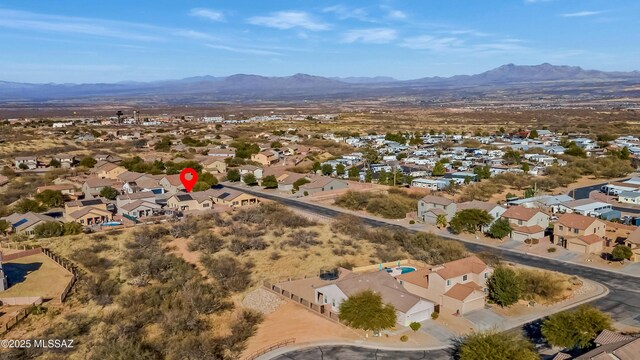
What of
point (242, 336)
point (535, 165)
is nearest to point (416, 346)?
point (242, 336)

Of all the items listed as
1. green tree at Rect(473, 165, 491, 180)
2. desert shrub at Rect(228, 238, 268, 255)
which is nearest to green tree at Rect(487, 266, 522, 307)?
desert shrub at Rect(228, 238, 268, 255)

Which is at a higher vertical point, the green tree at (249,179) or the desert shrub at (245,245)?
the desert shrub at (245,245)

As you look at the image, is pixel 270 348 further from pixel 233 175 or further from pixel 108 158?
pixel 108 158

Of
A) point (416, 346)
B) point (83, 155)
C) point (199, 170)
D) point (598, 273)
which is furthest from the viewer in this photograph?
point (83, 155)

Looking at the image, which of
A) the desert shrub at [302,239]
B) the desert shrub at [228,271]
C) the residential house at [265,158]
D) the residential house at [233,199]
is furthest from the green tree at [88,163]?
the desert shrub at [228,271]

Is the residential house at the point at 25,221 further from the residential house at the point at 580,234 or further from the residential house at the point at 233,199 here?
the residential house at the point at 580,234

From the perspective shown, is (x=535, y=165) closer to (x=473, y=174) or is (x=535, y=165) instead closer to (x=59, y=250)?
(x=473, y=174)
